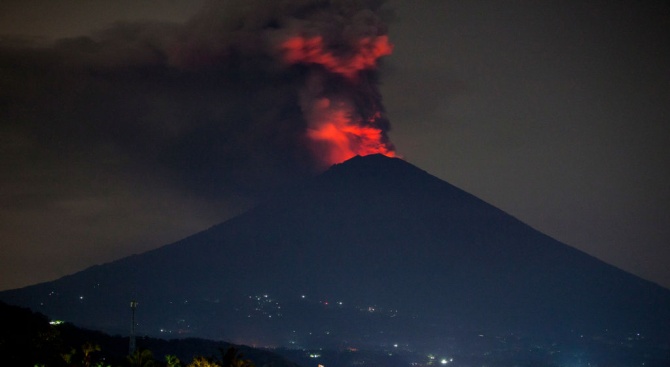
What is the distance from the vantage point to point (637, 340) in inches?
7525

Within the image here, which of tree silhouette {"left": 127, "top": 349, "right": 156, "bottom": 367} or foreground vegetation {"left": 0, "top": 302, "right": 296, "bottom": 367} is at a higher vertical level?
foreground vegetation {"left": 0, "top": 302, "right": 296, "bottom": 367}

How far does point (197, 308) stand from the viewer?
651 ft

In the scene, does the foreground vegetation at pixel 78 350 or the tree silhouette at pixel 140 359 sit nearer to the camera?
the tree silhouette at pixel 140 359

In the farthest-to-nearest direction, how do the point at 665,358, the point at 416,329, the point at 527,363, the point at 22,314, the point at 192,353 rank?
the point at 416,329 → the point at 665,358 → the point at 527,363 → the point at 192,353 → the point at 22,314

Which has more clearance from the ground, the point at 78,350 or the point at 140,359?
the point at 78,350

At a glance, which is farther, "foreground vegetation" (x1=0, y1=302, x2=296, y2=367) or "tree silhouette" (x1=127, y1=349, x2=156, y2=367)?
"foreground vegetation" (x1=0, y1=302, x2=296, y2=367)

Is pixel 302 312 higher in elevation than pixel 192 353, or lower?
higher

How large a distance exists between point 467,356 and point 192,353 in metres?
80.3

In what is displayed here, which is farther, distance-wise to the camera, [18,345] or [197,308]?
[197,308]

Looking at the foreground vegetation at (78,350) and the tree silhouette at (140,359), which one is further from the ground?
the foreground vegetation at (78,350)

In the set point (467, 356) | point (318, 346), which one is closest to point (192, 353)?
point (318, 346)

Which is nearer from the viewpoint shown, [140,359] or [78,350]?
[140,359]

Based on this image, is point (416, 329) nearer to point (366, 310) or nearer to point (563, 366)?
point (366, 310)

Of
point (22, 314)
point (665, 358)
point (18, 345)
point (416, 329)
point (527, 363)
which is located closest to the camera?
point (18, 345)
